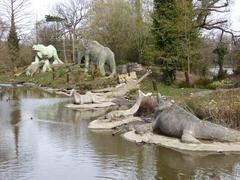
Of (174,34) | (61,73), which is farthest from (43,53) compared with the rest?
(174,34)

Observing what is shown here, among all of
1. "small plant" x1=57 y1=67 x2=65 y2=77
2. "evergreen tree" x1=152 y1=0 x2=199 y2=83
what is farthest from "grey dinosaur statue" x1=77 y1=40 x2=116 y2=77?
"evergreen tree" x1=152 y1=0 x2=199 y2=83

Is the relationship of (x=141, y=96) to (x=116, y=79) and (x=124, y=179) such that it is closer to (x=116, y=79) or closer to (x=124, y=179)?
(x=124, y=179)

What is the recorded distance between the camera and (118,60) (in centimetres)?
4134

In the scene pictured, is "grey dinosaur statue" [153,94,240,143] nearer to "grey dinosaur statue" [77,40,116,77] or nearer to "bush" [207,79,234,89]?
"bush" [207,79,234,89]

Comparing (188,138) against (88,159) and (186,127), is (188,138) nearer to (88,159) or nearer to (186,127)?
(186,127)

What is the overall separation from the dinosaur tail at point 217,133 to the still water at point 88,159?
0.97 metres

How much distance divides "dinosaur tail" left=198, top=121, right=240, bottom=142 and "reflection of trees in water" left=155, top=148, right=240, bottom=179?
95cm

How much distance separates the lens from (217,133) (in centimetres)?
1197

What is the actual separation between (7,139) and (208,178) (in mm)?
6893

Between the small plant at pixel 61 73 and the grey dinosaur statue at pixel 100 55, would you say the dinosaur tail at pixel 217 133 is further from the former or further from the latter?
the small plant at pixel 61 73

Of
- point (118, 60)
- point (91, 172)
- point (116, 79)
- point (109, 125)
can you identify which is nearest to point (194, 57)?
point (116, 79)

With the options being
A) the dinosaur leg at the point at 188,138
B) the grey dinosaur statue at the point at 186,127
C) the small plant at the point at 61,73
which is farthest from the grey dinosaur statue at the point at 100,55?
the dinosaur leg at the point at 188,138

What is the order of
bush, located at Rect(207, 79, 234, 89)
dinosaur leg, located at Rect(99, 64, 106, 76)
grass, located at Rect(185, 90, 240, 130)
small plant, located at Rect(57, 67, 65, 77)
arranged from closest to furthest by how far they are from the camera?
grass, located at Rect(185, 90, 240, 130)
bush, located at Rect(207, 79, 234, 89)
dinosaur leg, located at Rect(99, 64, 106, 76)
small plant, located at Rect(57, 67, 65, 77)

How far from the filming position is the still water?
9.81 m
